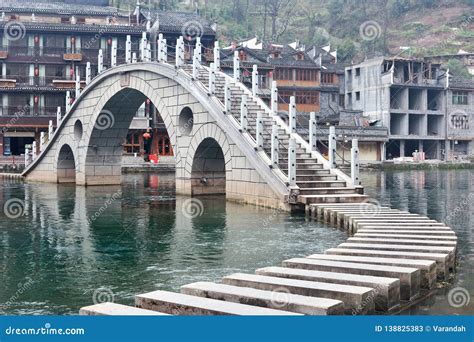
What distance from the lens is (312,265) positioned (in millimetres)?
11867

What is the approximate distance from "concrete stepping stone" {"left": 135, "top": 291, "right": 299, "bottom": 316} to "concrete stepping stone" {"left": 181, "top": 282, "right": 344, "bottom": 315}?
11.2 inches

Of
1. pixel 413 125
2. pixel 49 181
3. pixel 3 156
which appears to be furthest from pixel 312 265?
pixel 413 125

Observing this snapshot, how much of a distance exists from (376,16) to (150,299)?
13668 centimetres

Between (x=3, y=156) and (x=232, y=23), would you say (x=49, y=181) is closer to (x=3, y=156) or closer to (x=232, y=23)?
(x=3, y=156)

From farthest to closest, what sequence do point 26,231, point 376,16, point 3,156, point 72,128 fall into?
point 376,16, point 3,156, point 72,128, point 26,231

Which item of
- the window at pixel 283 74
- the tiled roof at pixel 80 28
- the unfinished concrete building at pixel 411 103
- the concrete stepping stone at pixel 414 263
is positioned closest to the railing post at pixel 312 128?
the concrete stepping stone at pixel 414 263

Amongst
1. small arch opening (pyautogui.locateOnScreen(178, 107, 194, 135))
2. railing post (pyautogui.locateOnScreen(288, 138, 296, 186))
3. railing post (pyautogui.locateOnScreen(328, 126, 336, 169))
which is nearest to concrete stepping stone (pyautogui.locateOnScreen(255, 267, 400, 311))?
railing post (pyautogui.locateOnScreen(288, 138, 296, 186))

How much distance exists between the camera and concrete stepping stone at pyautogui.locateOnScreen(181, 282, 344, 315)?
870 centimetres

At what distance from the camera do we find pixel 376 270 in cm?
1099

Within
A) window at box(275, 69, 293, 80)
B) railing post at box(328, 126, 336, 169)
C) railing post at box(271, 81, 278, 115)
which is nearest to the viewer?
railing post at box(328, 126, 336, 169)

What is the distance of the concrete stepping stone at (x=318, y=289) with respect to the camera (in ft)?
30.4

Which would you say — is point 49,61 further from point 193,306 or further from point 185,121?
point 193,306

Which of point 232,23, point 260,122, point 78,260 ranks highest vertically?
point 232,23

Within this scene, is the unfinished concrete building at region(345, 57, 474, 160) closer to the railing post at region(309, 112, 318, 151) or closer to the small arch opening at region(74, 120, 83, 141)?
the small arch opening at region(74, 120, 83, 141)
